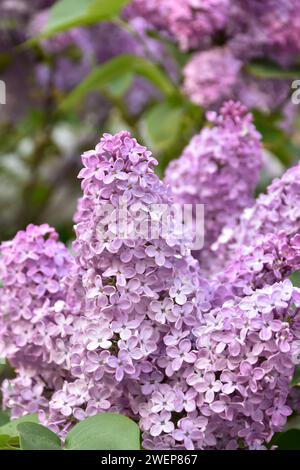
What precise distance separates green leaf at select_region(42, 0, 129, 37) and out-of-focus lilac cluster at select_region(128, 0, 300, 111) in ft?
0.31

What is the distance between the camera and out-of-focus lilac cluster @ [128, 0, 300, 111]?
1432mm

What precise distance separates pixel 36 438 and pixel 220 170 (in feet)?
1.35

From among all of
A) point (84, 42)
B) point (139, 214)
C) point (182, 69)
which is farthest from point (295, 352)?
point (84, 42)

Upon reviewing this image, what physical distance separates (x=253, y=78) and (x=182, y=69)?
122mm

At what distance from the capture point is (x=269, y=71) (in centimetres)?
146

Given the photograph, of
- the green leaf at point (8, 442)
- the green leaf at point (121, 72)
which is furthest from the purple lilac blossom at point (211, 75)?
the green leaf at point (8, 442)

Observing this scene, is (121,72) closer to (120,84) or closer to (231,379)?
Answer: (120,84)

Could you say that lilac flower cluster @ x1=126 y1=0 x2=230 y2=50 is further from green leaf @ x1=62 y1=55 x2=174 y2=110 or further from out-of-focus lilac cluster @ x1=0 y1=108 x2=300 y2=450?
out-of-focus lilac cluster @ x1=0 y1=108 x2=300 y2=450

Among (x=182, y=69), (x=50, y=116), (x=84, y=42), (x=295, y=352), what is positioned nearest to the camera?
(x=295, y=352)

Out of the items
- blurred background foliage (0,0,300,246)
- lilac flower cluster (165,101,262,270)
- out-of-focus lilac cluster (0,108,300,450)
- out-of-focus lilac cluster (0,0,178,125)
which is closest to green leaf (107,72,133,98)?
blurred background foliage (0,0,300,246)

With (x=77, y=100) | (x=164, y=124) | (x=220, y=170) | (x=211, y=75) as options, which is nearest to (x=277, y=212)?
(x=220, y=170)

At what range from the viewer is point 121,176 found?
0.71m

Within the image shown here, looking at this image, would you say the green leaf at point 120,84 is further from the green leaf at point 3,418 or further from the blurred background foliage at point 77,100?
the green leaf at point 3,418
